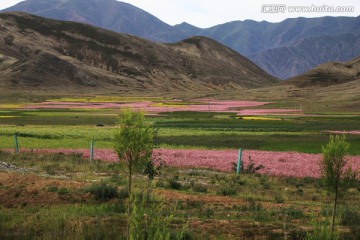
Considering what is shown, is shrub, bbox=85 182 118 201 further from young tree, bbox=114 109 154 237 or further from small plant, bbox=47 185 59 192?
young tree, bbox=114 109 154 237

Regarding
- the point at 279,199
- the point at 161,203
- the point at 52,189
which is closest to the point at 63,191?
the point at 52,189

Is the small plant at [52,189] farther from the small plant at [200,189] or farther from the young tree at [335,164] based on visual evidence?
the young tree at [335,164]

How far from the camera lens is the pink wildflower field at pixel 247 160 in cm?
2761

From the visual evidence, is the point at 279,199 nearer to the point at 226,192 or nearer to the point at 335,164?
the point at 226,192

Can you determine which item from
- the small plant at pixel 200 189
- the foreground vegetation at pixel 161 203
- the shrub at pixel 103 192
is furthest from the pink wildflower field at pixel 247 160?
the shrub at pixel 103 192

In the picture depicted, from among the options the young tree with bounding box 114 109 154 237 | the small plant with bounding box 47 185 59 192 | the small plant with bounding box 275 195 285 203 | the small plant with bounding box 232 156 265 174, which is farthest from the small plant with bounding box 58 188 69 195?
the small plant with bounding box 232 156 265 174

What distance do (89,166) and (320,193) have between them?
12920mm

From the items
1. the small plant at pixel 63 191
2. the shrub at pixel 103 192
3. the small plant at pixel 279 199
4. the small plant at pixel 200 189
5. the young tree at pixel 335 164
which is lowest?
the small plant at pixel 200 189

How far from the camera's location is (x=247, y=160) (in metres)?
31.0

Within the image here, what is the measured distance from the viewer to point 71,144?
132ft

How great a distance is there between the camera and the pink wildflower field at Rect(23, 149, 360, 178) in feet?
90.6

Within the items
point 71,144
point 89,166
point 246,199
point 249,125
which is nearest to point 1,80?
point 249,125

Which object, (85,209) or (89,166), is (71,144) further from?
(85,209)

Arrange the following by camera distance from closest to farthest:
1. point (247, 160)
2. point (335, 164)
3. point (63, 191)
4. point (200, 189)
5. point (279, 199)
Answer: point (335, 164), point (63, 191), point (279, 199), point (200, 189), point (247, 160)
